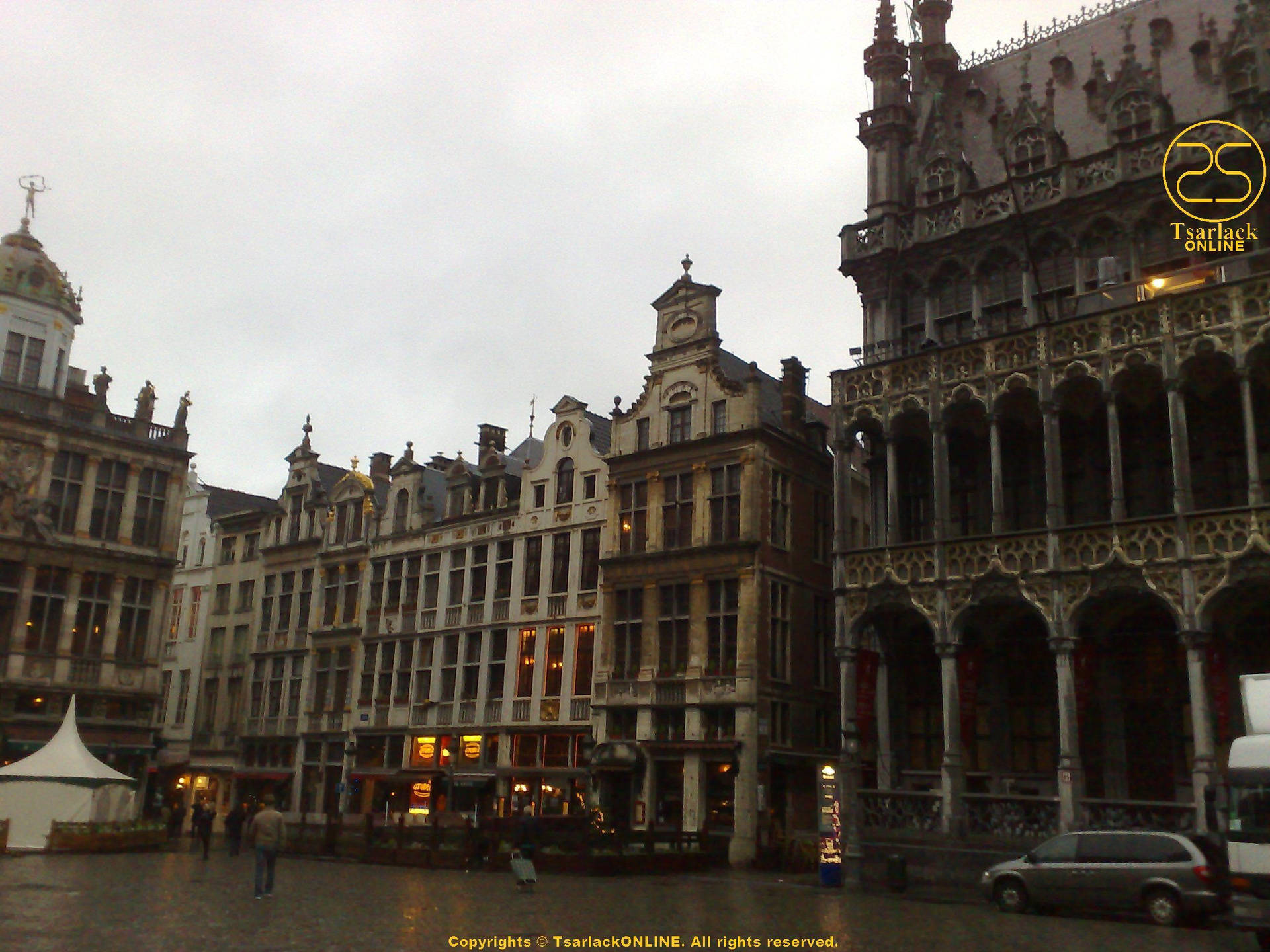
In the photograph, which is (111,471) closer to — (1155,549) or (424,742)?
(424,742)

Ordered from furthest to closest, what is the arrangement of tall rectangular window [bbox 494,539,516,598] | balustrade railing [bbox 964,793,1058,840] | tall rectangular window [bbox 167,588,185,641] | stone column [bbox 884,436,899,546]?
tall rectangular window [bbox 167,588,185,641] < tall rectangular window [bbox 494,539,516,598] < stone column [bbox 884,436,899,546] < balustrade railing [bbox 964,793,1058,840]

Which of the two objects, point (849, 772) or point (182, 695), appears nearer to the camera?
point (849, 772)

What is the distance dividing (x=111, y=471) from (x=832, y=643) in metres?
32.9

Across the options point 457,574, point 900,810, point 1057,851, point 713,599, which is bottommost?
point 1057,851

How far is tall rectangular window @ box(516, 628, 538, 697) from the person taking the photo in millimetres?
43250

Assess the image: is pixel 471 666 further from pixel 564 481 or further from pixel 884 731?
pixel 884 731

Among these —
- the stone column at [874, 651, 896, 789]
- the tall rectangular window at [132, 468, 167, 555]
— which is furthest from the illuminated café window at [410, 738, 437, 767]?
the stone column at [874, 651, 896, 789]

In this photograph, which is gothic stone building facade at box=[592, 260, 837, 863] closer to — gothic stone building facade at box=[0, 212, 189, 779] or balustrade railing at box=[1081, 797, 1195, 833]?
balustrade railing at box=[1081, 797, 1195, 833]

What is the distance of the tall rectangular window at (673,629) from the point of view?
38.2m

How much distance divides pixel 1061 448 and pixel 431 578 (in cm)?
2765

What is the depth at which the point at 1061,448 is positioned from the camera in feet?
101

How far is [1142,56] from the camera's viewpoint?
3378 centimetres

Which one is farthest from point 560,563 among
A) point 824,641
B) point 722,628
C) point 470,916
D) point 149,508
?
point 470,916

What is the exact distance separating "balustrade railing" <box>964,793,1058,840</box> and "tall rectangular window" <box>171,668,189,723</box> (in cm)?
4352
